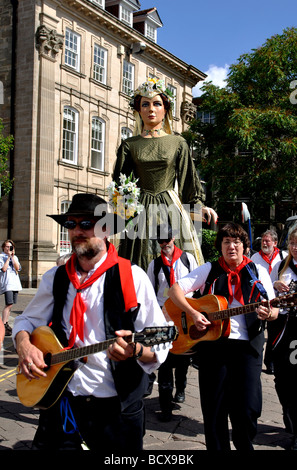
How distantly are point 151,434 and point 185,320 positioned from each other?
120 cm

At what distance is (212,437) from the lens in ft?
12.3

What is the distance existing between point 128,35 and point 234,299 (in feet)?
83.1

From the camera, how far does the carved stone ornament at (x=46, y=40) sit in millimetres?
21483

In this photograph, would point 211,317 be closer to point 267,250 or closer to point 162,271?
point 162,271

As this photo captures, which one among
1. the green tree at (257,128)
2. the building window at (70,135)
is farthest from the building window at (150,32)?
the building window at (70,135)

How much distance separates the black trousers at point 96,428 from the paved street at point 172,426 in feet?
5.53

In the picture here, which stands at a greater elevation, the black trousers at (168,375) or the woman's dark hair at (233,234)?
the woman's dark hair at (233,234)

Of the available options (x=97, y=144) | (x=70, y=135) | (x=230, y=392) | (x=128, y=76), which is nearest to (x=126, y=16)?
(x=128, y=76)

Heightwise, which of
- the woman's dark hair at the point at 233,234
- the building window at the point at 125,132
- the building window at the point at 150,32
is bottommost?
the woman's dark hair at the point at 233,234

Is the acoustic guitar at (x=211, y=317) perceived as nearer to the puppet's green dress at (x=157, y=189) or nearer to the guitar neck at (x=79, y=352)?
the puppet's green dress at (x=157, y=189)

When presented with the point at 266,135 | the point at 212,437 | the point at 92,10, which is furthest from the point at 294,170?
the point at 212,437

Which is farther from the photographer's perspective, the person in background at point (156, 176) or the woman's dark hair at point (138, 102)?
the woman's dark hair at point (138, 102)

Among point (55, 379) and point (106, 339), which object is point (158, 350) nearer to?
point (106, 339)

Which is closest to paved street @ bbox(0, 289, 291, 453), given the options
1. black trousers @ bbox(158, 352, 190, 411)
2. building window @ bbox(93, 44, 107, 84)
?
black trousers @ bbox(158, 352, 190, 411)
